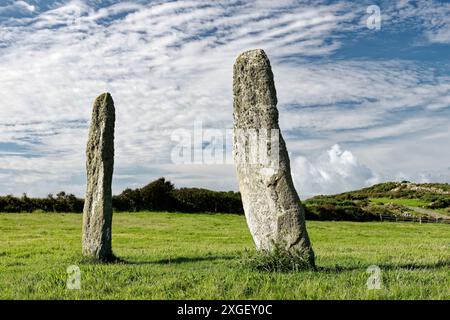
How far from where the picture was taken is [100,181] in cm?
1784

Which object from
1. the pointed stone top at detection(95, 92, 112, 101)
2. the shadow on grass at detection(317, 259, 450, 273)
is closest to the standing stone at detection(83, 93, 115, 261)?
the pointed stone top at detection(95, 92, 112, 101)

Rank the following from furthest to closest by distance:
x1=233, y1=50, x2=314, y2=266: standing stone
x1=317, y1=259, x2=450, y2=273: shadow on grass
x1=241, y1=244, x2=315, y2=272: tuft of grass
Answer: x1=317, y1=259, x2=450, y2=273: shadow on grass, x1=233, y1=50, x2=314, y2=266: standing stone, x1=241, y1=244, x2=315, y2=272: tuft of grass

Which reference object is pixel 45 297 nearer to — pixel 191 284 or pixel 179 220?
pixel 191 284

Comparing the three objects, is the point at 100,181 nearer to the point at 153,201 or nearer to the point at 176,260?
the point at 176,260

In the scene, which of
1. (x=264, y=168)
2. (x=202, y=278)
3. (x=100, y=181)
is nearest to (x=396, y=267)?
(x=264, y=168)

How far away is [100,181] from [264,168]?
663cm

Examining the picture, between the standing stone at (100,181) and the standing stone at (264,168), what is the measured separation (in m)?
5.49

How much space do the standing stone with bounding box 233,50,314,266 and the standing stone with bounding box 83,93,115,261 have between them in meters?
5.49

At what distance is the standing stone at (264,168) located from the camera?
13.6 m

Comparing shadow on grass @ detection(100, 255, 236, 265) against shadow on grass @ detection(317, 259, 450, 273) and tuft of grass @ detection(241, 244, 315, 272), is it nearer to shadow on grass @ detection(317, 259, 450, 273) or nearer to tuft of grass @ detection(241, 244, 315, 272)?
tuft of grass @ detection(241, 244, 315, 272)

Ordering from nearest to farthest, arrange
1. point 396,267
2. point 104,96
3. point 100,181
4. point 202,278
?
point 202,278 < point 396,267 < point 100,181 < point 104,96

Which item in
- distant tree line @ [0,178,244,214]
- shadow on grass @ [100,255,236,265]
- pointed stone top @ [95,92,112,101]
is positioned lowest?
shadow on grass @ [100,255,236,265]

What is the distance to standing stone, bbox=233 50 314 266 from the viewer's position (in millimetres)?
13602
